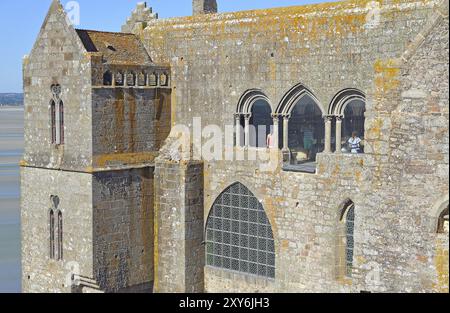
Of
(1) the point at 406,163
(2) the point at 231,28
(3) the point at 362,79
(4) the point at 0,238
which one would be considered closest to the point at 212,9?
(2) the point at 231,28

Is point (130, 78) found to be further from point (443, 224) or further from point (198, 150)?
point (443, 224)

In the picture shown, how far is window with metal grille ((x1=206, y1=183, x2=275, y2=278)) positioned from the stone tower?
1662 mm

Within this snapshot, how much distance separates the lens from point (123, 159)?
58.9ft

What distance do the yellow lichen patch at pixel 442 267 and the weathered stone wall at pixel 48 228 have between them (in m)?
9.97

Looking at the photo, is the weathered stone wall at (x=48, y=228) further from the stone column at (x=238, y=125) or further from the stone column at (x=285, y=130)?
the stone column at (x=285, y=130)

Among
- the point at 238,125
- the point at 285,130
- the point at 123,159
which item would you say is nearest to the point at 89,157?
the point at 123,159

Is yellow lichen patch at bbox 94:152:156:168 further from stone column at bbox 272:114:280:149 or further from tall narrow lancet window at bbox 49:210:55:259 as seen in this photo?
stone column at bbox 272:114:280:149

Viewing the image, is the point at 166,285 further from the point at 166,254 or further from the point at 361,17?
the point at 361,17

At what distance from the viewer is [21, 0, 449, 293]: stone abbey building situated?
15.9 m

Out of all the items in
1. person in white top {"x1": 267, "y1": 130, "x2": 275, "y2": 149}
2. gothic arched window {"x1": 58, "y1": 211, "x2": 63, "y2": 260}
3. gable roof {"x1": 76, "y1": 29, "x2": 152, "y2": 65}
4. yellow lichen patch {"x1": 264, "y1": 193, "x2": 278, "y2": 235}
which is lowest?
gothic arched window {"x1": 58, "y1": 211, "x2": 63, "y2": 260}

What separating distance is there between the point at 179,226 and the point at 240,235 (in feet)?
4.97

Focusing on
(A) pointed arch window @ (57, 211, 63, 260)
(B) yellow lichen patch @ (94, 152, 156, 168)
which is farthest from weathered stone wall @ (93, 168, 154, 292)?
(A) pointed arch window @ (57, 211, 63, 260)

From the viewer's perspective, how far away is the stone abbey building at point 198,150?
15930 millimetres

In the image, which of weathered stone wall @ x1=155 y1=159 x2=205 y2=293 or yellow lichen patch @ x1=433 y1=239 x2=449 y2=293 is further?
weathered stone wall @ x1=155 y1=159 x2=205 y2=293
